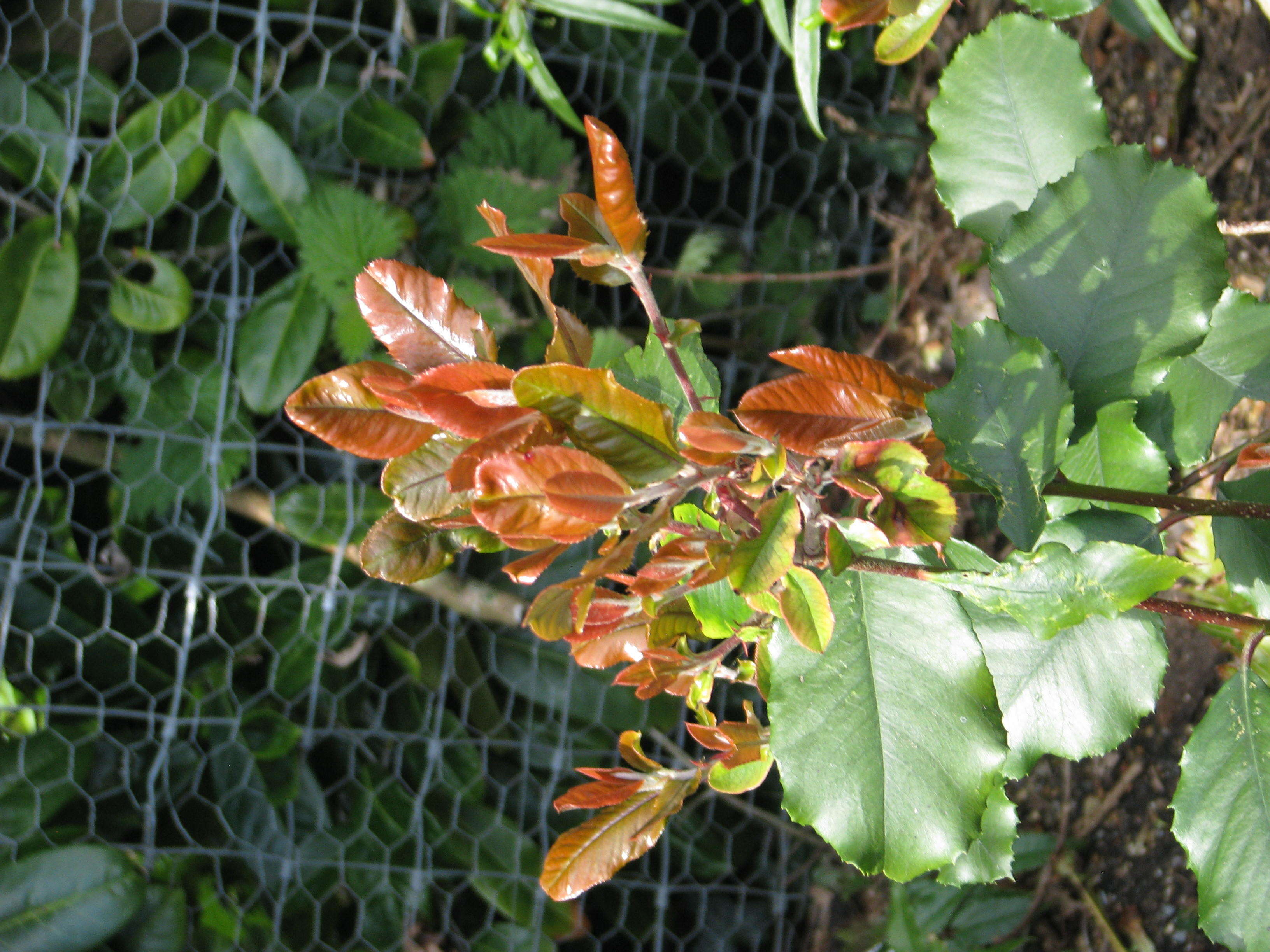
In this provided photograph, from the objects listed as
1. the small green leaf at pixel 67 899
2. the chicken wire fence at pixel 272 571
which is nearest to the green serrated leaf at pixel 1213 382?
the chicken wire fence at pixel 272 571

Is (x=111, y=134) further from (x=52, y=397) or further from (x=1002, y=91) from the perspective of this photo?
(x=1002, y=91)

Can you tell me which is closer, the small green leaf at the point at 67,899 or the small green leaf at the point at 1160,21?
the small green leaf at the point at 1160,21

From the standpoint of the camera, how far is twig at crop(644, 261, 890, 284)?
47.9 inches

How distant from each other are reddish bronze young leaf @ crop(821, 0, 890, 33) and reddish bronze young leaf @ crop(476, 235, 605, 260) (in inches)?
9.8

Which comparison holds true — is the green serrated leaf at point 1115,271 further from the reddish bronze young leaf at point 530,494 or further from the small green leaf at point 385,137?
the small green leaf at point 385,137

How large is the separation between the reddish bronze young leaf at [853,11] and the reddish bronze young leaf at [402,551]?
383mm

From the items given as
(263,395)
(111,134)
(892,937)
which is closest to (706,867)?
(892,937)

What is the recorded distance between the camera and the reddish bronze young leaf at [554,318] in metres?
0.42

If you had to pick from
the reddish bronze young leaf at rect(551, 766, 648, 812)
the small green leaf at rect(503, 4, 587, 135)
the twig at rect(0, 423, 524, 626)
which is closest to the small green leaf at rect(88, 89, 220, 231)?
the twig at rect(0, 423, 524, 626)

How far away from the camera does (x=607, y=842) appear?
19.1 inches

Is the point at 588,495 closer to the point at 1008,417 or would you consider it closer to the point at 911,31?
the point at 1008,417

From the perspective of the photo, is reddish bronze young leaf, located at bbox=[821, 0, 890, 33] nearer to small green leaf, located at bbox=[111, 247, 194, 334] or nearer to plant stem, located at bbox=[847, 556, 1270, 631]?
plant stem, located at bbox=[847, 556, 1270, 631]

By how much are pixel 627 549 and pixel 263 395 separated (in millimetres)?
892

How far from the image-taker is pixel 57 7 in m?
1.17
